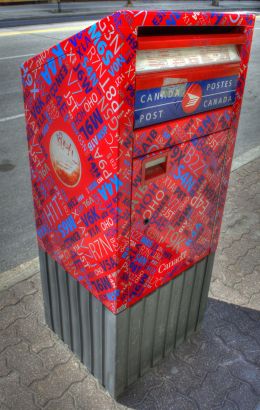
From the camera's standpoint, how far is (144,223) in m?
1.84

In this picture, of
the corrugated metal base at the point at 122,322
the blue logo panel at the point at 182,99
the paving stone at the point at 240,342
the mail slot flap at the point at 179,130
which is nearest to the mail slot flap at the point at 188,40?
the blue logo panel at the point at 182,99

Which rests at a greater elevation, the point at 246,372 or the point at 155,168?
the point at 155,168

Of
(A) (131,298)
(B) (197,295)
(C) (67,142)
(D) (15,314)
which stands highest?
(C) (67,142)

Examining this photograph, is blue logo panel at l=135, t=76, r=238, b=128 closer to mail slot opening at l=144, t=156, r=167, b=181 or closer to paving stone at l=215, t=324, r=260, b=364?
mail slot opening at l=144, t=156, r=167, b=181

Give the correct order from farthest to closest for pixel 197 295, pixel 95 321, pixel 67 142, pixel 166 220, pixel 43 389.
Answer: pixel 197 295, pixel 43 389, pixel 95 321, pixel 166 220, pixel 67 142

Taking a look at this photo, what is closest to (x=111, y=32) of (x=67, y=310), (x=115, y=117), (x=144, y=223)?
(x=115, y=117)

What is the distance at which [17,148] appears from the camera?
5355mm

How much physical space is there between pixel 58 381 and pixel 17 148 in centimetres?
373

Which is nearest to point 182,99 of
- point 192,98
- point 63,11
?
point 192,98

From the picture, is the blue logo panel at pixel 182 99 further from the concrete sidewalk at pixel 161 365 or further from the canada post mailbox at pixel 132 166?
the concrete sidewalk at pixel 161 365

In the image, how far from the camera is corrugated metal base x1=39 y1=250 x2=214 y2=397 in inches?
82.4

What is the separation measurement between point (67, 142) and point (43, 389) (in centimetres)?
150

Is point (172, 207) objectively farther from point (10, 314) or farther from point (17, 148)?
point (17, 148)

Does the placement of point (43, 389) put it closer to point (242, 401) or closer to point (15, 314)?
point (15, 314)
